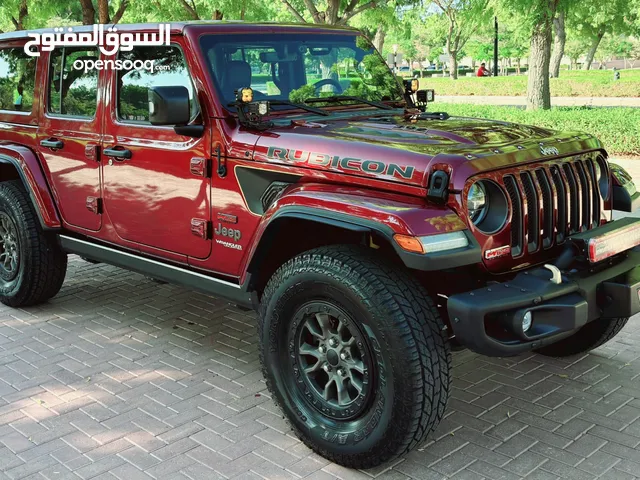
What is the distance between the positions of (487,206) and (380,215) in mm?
586

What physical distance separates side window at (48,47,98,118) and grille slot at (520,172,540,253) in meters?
2.85

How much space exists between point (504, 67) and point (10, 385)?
283 ft

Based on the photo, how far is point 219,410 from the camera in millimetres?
4133

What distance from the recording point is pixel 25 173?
542 cm

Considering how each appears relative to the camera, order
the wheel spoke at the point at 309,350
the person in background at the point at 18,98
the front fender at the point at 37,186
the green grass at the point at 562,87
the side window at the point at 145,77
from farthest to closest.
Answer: the green grass at the point at 562,87 → the person in background at the point at 18,98 → the front fender at the point at 37,186 → the side window at the point at 145,77 → the wheel spoke at the point at 309,350

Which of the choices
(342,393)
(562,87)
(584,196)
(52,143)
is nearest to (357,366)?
(342,393)

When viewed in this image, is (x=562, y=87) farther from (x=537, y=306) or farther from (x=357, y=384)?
(x=357, y=384)

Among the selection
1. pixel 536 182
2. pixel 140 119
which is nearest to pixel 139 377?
pixel 140 119

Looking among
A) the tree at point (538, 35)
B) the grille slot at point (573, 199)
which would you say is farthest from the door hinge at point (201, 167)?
the tree at point (538, 35)

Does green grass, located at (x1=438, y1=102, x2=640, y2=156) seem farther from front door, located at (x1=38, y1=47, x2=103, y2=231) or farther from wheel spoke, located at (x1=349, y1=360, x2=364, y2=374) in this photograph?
wheel spoke, located at (x1=349, y1=360, x2=364, y2=374)

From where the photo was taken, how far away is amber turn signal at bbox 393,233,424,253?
3121mm

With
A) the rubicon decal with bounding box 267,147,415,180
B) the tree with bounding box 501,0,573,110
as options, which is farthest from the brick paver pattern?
the tree with bounding box 501,0,573,110

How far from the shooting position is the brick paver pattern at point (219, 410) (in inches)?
139

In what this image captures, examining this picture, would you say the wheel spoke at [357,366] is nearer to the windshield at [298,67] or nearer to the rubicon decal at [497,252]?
the rubicon decal at [497,252]
